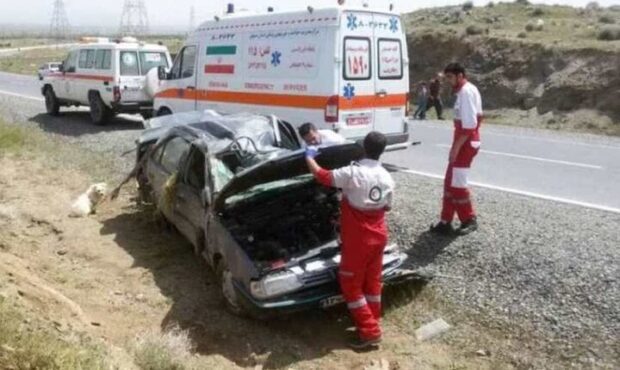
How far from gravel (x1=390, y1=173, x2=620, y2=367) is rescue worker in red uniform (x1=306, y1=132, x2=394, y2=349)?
1.07 metres

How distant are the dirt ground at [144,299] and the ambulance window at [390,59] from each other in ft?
15.3

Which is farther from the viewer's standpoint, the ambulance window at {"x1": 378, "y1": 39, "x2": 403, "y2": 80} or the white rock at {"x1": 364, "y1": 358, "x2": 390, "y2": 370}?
the ambulance window at {"x1": 378, "y1": 39, "x2": 403, "y2": 80}

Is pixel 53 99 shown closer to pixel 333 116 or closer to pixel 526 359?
pixel 333 116

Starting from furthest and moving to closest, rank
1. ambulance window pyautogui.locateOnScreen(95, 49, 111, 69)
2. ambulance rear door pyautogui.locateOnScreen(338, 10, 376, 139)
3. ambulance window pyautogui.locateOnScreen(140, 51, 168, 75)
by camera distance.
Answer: ambulance window pyautogui.locateOnScreen(140, 51, 168, 75) → ambulance window pyautogui.locateOnScreen(95, 49, 111, 69) → ambulance rear door pyautogui.locateOnScreen(338, 10, 376, 139)

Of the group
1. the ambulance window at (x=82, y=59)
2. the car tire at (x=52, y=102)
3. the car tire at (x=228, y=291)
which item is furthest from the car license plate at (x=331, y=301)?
the car tire at (x=52, y=102)

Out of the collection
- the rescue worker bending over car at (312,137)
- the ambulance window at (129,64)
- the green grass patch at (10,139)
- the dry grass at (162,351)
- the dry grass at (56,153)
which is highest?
the ambulance window at (129,64)

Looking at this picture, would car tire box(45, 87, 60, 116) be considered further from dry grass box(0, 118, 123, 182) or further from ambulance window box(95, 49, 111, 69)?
dry grass box(0, 118, 123, 182)

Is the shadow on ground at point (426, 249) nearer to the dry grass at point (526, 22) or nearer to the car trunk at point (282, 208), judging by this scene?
the car trunk at point (282, 208)

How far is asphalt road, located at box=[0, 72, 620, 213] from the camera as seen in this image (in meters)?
9.78

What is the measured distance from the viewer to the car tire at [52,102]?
20109mm

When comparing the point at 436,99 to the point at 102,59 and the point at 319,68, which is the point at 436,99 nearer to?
the point at 102,59

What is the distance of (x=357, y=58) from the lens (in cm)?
1069

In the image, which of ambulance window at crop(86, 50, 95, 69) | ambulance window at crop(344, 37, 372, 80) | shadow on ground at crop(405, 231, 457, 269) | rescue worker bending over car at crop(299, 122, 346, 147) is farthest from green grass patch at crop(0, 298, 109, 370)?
ambulance window at crop(86, 50, 95, 69)

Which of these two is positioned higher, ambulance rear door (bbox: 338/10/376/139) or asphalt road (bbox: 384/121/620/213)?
ambulance rear door (bbox: 338/10/376/139)
